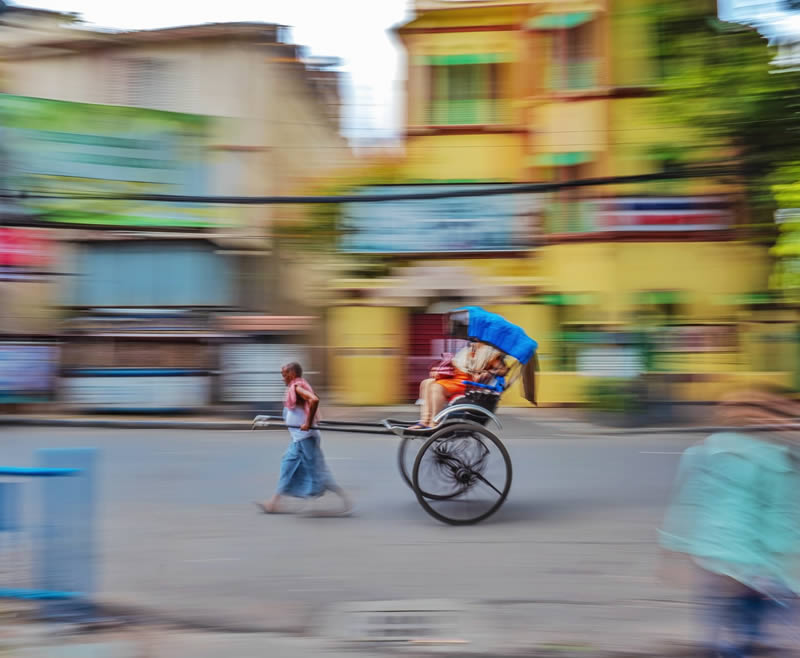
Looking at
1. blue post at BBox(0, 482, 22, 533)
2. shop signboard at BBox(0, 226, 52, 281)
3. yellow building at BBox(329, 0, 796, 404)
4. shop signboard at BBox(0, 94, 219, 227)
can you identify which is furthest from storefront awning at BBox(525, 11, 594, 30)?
blue post at BBox(0, 482, 22, 533)

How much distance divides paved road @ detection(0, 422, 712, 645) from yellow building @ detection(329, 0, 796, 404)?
6.01 metres

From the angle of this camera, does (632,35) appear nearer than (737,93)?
No

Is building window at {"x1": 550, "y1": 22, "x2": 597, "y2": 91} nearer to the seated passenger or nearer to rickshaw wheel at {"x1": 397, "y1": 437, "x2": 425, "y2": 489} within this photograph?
rickshaw wheel at {"x1": 397, "y1": 437, "x2": 425, "y2": 489}

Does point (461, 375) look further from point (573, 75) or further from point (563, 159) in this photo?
point (573, 75)

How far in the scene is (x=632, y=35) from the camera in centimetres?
1700

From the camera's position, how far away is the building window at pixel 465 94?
59.7 feet

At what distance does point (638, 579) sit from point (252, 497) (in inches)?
155

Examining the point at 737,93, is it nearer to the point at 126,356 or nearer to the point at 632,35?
the point at 632,35

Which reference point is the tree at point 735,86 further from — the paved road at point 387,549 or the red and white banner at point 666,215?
the paved road at point 387,549

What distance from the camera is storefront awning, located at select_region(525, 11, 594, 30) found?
17000 mm

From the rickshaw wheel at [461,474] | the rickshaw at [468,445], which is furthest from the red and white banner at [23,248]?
the rickshaw wheel at [461,474]

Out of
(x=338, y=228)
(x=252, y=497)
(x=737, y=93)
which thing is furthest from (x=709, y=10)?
(x=338, y=228)

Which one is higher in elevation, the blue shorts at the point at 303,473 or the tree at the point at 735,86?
the tree at the point at 735,86

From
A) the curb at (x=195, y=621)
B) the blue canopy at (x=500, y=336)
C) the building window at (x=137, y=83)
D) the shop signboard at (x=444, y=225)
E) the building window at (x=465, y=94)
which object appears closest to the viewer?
the curb at (x=195, y=621)
